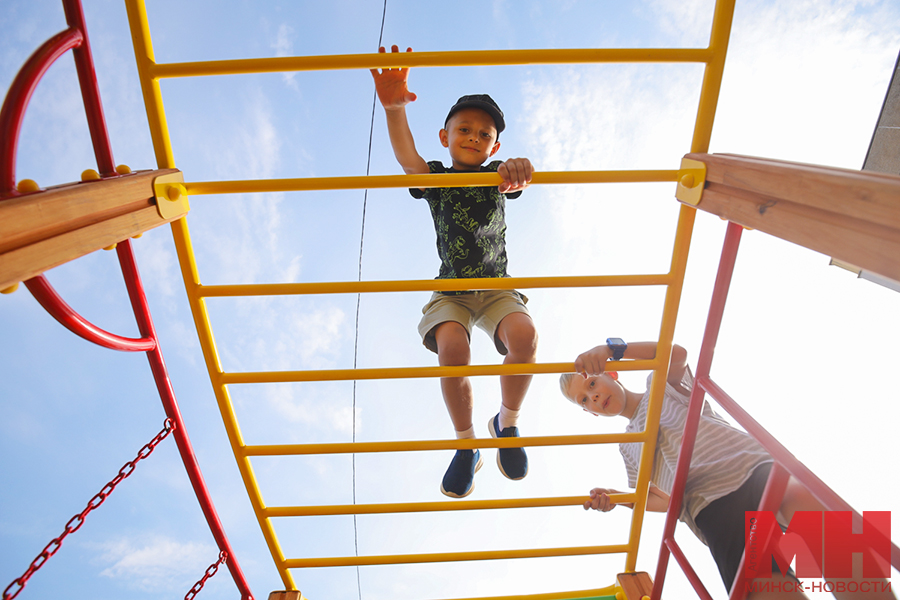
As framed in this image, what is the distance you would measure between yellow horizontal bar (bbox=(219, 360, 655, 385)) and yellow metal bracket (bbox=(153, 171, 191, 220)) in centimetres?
45

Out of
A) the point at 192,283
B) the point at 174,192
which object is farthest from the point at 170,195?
the point at 192,283

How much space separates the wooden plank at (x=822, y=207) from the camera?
0.47 meters

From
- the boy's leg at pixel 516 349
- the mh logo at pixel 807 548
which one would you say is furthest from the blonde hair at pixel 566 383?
the mh logo at pixel 807 548

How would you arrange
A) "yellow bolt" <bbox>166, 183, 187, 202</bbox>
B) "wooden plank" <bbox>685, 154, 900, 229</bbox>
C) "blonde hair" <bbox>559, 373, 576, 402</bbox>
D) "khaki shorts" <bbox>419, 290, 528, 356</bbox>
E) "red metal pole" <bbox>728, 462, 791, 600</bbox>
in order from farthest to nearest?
1. "blonde hair" <bbox>559, 373, 576, 402</bbox>
2. "khaki shorts" <bbox>419, 290, 528, 356</bbox>
3. "yellow bolt" <bbox>166, 183, 187, 202</bbox>
4. "red metal pole" <bbox>728, 462, 791, 600</bbox>
5. "wooden plank" <bbox>685, 154, 900, 229</bbox>

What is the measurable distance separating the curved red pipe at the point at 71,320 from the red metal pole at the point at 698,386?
1.25 metres

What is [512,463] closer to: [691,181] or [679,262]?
[679,262]

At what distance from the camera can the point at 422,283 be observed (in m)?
1.14

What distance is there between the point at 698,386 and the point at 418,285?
2.34 feet

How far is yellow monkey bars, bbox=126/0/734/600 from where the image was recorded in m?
0.97

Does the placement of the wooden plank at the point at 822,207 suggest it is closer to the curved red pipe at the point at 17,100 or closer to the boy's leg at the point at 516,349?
the boy's leg at the point at 516,349

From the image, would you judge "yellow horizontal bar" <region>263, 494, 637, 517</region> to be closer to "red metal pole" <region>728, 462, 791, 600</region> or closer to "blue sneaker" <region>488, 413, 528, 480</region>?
"blue sneaker" <region>488, 413, 528, 480</region>

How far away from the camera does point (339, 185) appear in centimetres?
101

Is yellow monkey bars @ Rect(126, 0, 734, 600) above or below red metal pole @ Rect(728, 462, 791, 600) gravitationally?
above

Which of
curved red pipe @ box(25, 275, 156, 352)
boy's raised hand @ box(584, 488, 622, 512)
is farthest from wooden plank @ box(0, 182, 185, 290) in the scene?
boy's raised hand @ box(584, 488, 622, 512)
